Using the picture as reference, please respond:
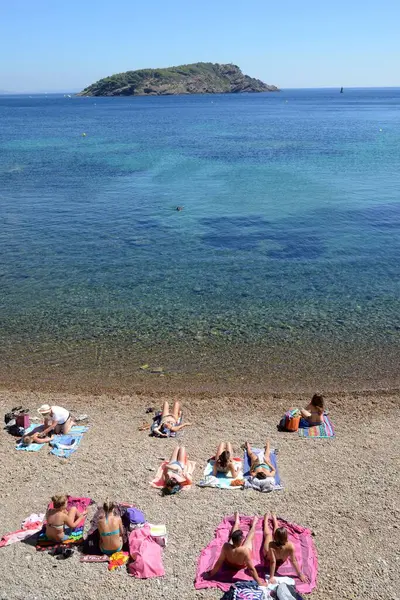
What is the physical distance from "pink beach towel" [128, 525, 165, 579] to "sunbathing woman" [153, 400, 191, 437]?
4430 mm

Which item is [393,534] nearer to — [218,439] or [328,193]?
[218,439]

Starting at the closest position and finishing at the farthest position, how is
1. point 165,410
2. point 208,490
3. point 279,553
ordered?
point 279,553 → point 208,490 → point 165,410

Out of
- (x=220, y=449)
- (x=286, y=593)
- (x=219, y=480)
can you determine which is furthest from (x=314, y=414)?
(x=286, y=593)

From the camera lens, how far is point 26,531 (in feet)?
36.9

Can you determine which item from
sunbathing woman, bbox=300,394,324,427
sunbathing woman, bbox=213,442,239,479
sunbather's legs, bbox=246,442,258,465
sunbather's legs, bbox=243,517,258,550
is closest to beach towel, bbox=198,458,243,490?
sunbathing woman, bbox=213,442,239,479

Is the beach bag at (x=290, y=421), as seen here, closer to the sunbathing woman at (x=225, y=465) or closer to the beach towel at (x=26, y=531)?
the sunbathing woman at (x=225, y=465)

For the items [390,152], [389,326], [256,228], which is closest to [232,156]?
[390,152]

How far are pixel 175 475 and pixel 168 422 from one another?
298 cm

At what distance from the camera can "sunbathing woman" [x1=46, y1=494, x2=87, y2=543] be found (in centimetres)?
1078

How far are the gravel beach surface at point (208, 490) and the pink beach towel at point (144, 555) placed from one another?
17 cm

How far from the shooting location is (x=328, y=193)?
148 ft

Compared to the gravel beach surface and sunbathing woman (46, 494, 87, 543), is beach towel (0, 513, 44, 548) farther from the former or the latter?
sunbathing woman (46, 494, 87, 543)

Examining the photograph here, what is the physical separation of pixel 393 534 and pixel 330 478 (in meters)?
2.15

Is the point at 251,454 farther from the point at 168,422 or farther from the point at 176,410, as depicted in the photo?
the point at 176,410
